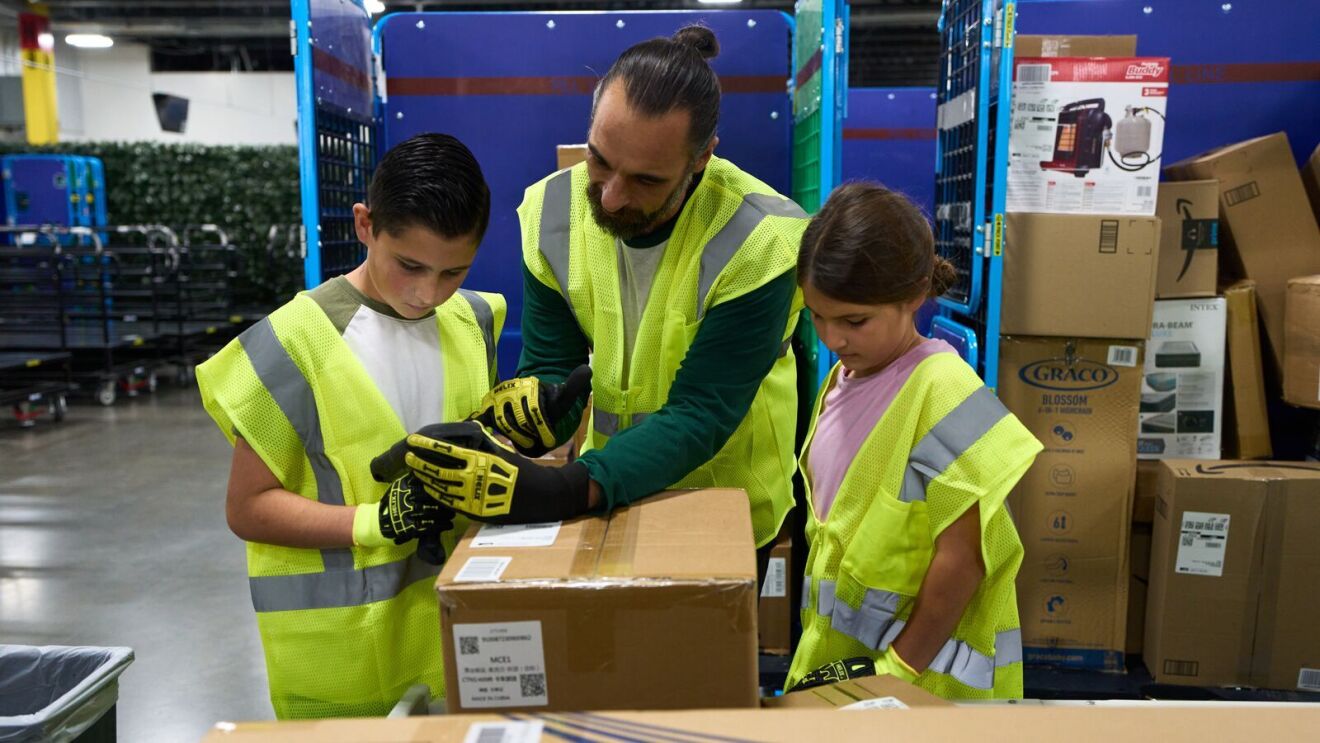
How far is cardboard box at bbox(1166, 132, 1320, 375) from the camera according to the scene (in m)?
3.28

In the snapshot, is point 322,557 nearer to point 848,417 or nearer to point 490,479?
point 490,479

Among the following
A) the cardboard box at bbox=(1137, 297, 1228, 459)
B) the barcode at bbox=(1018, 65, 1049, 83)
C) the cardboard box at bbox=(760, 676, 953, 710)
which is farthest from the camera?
the cardboard box at bbox=(1137, 297, 1228, 459)

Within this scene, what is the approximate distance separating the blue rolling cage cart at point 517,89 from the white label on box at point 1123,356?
1142 millimetres

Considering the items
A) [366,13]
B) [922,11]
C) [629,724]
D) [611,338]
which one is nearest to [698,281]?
[611,338]

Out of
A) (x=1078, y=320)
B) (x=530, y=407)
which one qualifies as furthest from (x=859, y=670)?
(x=1078, y=320)

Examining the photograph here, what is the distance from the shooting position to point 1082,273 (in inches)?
115

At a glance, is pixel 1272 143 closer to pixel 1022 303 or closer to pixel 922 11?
pixel 1022 303

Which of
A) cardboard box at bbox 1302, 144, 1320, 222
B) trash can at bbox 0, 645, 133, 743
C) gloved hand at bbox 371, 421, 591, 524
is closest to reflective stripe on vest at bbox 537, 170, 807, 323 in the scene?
gloved hand at bbox 371, 421, 591, 524

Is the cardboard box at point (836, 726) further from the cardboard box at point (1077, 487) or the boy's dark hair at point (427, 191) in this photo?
the cardboard box at point (1077, 487)

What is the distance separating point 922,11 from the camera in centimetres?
1269

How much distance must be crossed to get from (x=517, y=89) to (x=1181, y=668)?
2.96 meters

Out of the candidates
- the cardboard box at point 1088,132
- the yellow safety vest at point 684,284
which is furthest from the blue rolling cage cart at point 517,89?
the yellow safety vest at point 684,284

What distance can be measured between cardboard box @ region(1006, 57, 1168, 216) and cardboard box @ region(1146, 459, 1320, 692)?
0.91 m

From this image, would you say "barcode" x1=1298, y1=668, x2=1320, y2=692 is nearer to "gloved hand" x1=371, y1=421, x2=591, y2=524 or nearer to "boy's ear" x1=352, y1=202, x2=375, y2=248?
"gloved hand" x1=371, y1=421, x2=591, y2=524
